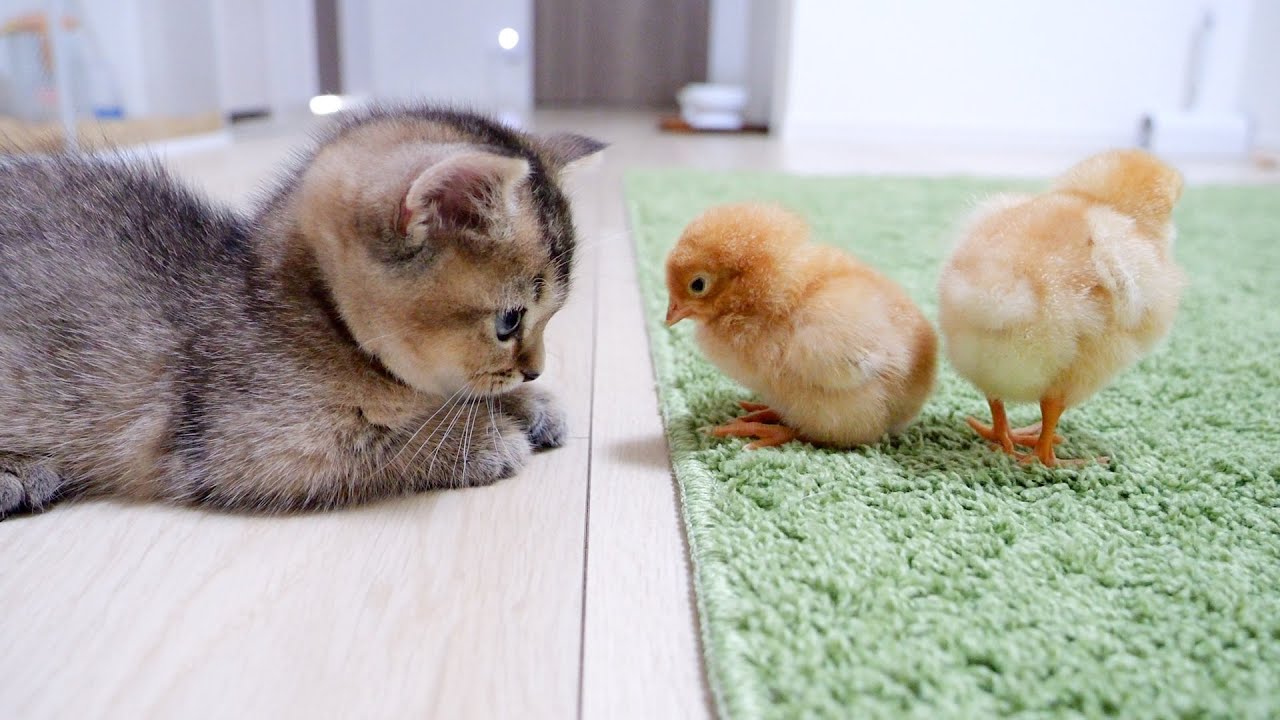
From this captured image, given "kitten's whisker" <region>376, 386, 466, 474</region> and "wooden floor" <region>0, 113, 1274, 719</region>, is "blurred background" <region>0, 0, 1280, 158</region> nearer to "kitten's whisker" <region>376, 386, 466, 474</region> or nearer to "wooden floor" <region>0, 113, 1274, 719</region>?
"kitten's whisker" <region>376, 386, 466, 474</region>

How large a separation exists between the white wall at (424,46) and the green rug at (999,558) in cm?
496

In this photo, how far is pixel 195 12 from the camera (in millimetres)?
4375

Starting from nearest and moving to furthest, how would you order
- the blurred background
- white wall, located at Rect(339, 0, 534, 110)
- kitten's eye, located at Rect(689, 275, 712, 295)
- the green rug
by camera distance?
the green rug
kitten's eye, located at Rect(689, 275, 712, 295)
the blurred background
white wall, located at Rect(339, 0, 534, 110)

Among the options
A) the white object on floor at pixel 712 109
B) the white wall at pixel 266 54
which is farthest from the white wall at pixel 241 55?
the white object on floor at pixel 712 109

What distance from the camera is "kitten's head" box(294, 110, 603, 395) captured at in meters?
0.95

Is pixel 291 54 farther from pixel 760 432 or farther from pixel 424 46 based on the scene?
pixel 760 432

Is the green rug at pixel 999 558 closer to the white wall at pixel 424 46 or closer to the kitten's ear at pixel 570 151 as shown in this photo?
the kitten's ear at pixel 570 151

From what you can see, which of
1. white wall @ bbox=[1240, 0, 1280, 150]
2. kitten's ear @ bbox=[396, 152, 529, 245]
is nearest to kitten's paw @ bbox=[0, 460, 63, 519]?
kitten's ear @ bbox=[396, 152, 529, 245]

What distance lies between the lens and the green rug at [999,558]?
0.68 m

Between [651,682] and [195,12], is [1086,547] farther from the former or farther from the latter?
[195,12]

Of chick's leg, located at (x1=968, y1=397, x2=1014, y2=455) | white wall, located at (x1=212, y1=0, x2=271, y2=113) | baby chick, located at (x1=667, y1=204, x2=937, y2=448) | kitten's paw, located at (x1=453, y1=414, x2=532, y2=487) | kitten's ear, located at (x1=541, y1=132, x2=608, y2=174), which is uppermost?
white wall, located at (x1=212, y1=0, x2=271, y2=113)

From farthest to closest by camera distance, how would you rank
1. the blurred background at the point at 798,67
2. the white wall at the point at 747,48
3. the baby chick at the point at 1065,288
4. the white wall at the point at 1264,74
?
the white wall at the point at 747,48 → the white wall at the point at 1264,74 → the blurred background at the point at 798,67 → the baby chick at the point at 1065,288

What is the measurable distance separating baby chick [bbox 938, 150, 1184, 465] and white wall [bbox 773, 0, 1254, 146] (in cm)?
403

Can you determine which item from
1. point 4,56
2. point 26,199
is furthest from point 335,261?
point 4,56
